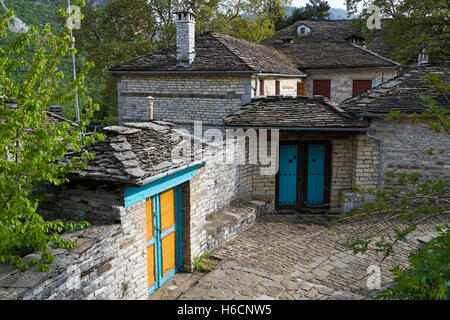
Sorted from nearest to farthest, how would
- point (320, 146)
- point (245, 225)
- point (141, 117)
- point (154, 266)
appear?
1. point (154, 266)
2. point (245, 225)
3. point (320, 146)
4. point (141, 117)

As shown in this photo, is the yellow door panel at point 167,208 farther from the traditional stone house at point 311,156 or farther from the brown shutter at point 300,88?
the brown shutter at point 300,88

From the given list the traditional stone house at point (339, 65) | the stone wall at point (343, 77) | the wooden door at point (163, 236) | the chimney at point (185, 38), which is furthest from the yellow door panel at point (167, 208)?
the stone wall at point (343, 77)

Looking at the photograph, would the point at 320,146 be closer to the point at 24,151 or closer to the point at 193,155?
the point at 193,155

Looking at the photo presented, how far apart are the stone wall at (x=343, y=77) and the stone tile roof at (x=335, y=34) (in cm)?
371

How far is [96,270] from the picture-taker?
5004 mm

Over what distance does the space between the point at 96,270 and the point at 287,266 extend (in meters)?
4.17

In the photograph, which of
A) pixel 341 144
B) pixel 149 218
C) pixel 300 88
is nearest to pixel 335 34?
pixel 300 88

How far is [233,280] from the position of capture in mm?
7020

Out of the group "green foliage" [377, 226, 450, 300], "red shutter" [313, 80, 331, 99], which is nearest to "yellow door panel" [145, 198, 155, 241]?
"green foliage" [377, 226, 450, 300]

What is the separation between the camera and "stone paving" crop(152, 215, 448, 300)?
262 inches

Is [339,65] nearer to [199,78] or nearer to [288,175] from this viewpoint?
[199,78]

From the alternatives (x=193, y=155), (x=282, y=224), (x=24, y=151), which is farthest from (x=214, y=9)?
(x=24, y=151)
